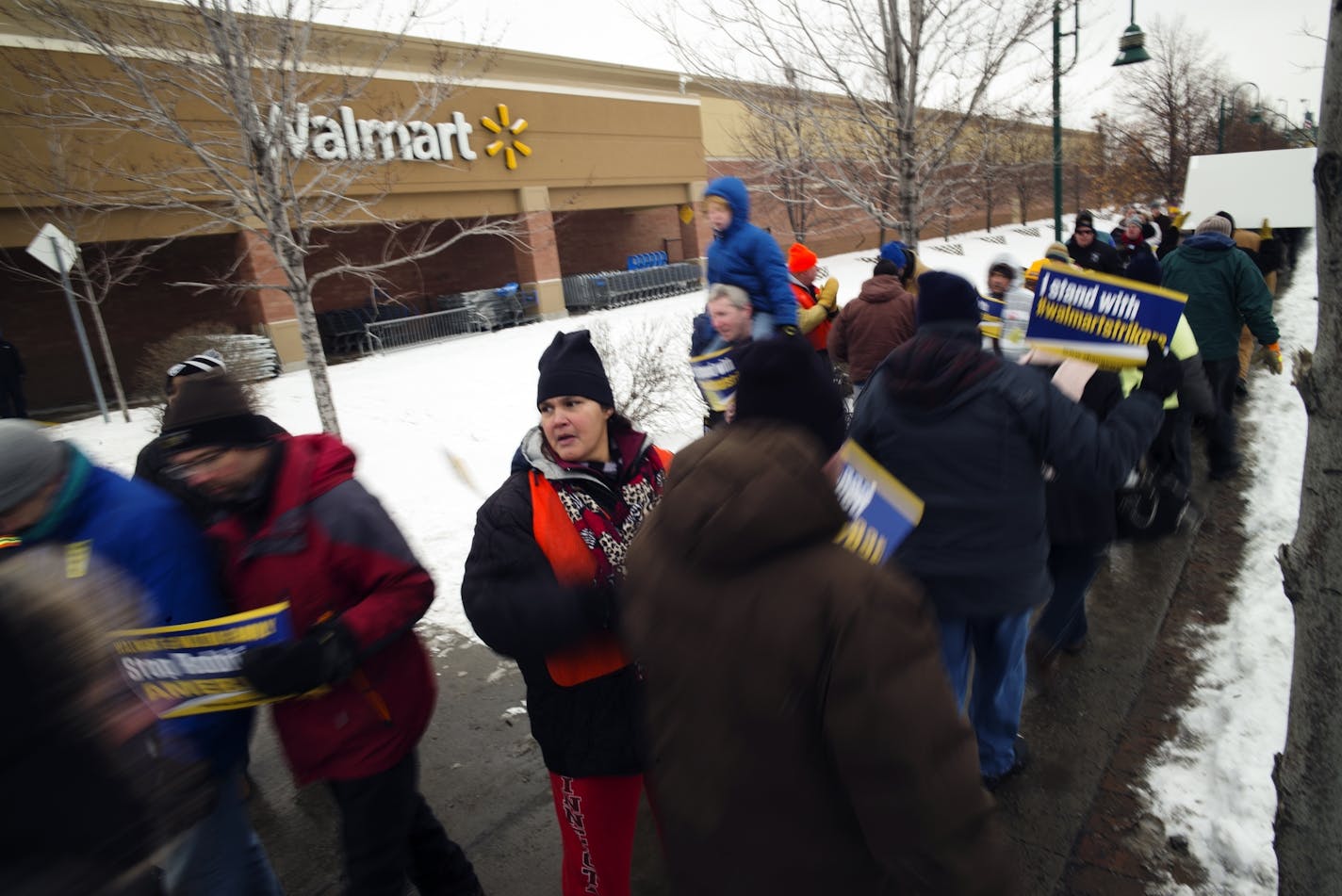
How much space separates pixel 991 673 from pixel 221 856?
264cm

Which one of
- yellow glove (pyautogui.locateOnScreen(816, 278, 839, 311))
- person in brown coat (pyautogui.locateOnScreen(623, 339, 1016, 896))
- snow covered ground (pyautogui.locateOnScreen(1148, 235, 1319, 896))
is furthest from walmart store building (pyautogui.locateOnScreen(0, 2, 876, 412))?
person in brown coat (pyautogui.locateOnScreen(623, 339, 1016, 896))

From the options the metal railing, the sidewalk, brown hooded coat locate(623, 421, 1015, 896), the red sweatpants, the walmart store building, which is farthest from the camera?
the metal railing

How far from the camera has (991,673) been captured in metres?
A: 2.92

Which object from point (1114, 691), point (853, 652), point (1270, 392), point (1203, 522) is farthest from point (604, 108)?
point (853, 652)

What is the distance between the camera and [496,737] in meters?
3.80

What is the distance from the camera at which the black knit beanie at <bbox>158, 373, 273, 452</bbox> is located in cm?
203

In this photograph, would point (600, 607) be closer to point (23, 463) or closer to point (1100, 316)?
point (23, 463)

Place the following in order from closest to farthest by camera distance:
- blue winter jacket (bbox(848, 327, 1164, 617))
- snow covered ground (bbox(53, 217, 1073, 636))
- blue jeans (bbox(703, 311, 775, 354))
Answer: blue winter jacket (bbox(848, 327, 1164, 617))
blue jeans (bbox(703, 311, 775, 354))
snow covered ground (bbox(53, 217, 1073, 636))

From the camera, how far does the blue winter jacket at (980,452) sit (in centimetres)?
244

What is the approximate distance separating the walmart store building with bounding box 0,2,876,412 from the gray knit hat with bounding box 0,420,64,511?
1226cm

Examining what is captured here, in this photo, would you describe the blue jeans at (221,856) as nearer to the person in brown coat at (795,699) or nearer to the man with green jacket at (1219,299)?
the person in brown coat at (795,699)

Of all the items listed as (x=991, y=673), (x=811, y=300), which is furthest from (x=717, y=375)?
(x=811, y=300)

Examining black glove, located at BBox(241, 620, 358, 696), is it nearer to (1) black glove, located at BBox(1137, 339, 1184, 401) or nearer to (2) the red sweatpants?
(2) the red sweatpants

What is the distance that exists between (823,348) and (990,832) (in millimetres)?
5322
